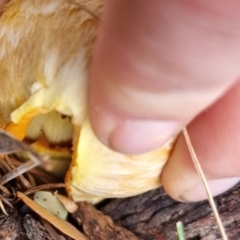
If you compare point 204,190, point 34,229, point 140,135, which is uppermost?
point 140,135

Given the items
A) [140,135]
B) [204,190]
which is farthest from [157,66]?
[204,190]

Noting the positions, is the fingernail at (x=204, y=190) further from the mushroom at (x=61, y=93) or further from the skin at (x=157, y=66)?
the skin at (x=157, y=66)

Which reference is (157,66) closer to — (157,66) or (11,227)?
(157,66)

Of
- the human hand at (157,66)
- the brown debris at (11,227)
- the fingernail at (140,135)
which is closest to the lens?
the human hand at (157,66)

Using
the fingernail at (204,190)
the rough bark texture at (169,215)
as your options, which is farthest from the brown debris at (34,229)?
the fingernail at (204,190)

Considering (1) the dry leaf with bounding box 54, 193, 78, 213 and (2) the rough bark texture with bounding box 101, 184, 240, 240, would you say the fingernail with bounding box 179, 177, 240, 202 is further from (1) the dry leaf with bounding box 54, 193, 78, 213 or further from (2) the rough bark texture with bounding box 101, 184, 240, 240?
(1) the dry leaf with bounding box 54, 193, 78, 213

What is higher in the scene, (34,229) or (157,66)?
(157,66)
